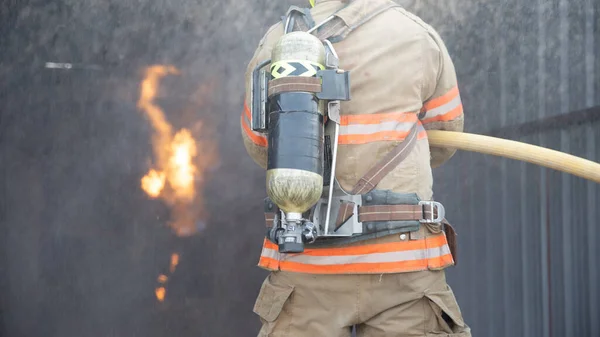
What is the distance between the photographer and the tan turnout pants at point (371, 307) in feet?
7.59

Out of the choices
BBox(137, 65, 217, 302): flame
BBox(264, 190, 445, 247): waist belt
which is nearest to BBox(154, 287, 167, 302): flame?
BBox(137, 65, 217, 302): flame

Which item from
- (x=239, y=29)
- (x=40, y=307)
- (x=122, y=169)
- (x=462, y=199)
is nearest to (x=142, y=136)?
(x=122, y=169)

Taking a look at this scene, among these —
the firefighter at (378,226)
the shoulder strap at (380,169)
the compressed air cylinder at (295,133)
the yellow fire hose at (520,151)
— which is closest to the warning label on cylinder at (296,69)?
the compressed air cylinder at (295,133)

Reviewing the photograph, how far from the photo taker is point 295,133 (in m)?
2.13

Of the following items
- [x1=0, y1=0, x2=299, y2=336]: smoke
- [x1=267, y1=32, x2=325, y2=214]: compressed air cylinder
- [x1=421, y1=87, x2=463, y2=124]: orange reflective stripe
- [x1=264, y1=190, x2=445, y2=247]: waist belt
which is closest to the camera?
[x1=267, y1=32, x2=325, y2=214]: compressed air cylinder

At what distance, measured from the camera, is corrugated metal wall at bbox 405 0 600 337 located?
12.6 feet

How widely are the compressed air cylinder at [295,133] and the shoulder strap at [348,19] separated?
0.14m

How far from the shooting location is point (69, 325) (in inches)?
161

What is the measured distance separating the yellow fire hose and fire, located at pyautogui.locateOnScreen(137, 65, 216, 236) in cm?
194

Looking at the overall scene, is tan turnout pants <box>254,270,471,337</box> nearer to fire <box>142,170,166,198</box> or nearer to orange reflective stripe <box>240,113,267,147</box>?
orange reflective stripe <box>240,113,267,147</box>

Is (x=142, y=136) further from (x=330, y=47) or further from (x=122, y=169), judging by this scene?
(x=330, y=47)

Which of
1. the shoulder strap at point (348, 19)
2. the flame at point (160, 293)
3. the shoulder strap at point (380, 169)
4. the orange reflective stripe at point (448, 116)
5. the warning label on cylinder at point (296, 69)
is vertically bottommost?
the flame at point (160, 293)

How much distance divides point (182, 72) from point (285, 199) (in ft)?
7.64

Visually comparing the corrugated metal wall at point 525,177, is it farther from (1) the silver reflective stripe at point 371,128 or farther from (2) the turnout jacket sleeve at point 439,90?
(1) the silver reflective stripe at point 371,128
